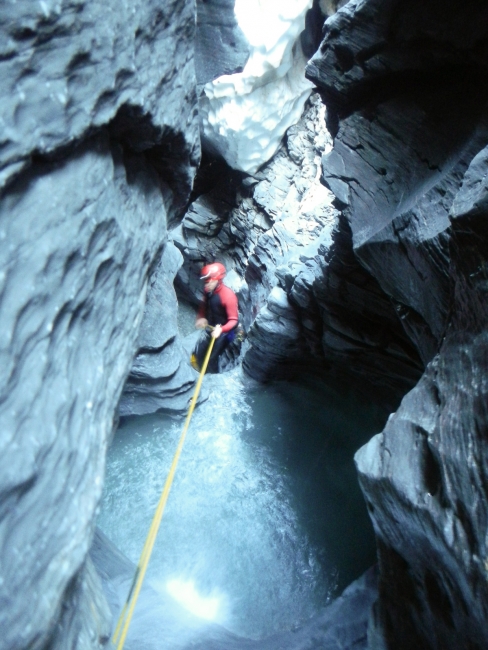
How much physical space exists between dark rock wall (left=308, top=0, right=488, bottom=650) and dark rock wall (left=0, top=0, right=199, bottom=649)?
70.2 inches

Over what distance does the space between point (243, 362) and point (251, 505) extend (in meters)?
2.83

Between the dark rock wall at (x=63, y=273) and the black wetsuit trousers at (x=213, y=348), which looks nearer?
the dark rock wall at (x=63, y=273)

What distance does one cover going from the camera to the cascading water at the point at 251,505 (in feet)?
15.6

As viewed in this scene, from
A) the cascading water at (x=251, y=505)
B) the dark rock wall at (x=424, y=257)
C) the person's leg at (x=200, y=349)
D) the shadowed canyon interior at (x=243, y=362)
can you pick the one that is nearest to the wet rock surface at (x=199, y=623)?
the shadowed canyon interior at (x=243, y=362)

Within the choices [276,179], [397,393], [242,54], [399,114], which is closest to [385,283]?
[399,114]

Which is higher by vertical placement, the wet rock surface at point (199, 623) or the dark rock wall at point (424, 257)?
the dark rock wall at point (424, 257)

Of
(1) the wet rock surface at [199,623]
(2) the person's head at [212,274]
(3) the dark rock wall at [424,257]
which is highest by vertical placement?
(3) the dark rock wall at [424,257]

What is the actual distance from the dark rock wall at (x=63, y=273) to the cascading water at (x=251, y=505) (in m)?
2.70

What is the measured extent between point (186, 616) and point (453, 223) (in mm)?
4232

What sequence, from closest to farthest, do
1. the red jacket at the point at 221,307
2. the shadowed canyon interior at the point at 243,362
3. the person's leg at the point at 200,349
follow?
1. the shadowed canyon interior at the point at 243,362
2. the red jacket at the point at 221,307
3. the person's leg at the point at 200,349

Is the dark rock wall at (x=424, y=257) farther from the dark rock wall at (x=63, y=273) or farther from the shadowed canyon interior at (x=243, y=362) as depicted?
the dark rock wall at (x=63, y=273)

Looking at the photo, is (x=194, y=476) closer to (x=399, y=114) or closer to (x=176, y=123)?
(x=176, y=123)

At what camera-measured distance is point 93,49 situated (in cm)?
200

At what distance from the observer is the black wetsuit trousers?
316 inches
